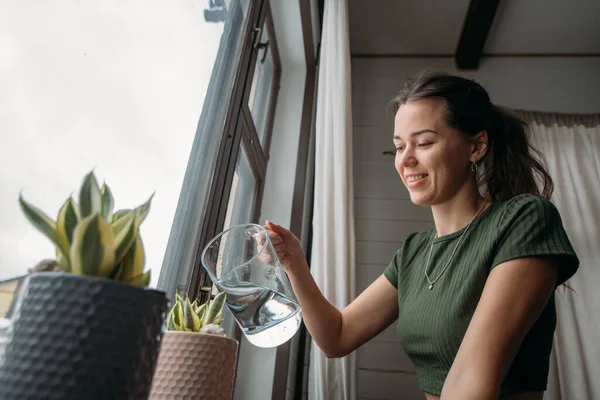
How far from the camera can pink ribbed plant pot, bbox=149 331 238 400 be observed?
50 cm

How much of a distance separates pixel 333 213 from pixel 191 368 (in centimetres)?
103

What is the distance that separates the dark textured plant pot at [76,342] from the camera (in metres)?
0.25

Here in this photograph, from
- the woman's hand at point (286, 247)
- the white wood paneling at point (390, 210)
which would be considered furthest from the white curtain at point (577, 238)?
the woman's hand at point (286, 247)

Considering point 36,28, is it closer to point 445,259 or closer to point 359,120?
point 445,259

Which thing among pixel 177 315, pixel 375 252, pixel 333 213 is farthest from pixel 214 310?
pixel 375 252

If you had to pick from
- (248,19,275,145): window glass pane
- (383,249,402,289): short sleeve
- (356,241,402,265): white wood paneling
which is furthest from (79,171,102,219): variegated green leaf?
(356,241,402,265): white wood paneling

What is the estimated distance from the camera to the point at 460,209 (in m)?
0.99

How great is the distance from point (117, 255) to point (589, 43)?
3255 mm

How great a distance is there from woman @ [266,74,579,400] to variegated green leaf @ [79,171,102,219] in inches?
19.5

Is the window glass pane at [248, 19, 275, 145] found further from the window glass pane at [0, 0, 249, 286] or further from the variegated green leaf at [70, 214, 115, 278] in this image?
the variegated green leaf at [70, 214, 115, 278]

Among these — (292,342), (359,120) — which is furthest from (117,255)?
(359,120)

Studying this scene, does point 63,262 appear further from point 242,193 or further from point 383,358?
point 383,358

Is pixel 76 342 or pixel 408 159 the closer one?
pixel 76 342

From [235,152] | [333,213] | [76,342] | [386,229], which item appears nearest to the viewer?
[76,342]
